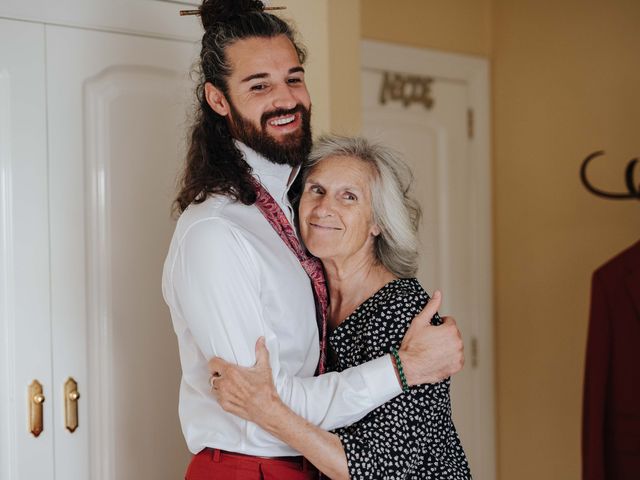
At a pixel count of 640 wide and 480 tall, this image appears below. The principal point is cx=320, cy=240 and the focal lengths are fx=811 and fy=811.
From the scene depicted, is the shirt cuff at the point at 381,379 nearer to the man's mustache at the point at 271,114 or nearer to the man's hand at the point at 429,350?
the man's hand at the point at 429,350

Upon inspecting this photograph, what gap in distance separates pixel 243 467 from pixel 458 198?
2110 millimetres

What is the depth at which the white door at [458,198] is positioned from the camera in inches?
133

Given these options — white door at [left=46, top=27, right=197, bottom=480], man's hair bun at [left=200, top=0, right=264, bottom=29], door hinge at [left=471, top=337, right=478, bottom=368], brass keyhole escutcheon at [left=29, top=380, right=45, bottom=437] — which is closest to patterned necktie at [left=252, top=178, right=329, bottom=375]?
man's hair bun at [left=200, top=0, right=264, bottom=29]

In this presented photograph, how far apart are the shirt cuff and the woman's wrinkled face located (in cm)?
30

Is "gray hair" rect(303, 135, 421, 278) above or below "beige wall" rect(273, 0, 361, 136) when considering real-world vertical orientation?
below

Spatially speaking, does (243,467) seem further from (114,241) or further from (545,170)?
(545,170)

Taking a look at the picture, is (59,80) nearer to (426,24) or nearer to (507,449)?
(426,24)

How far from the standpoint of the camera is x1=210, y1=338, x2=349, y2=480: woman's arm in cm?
157

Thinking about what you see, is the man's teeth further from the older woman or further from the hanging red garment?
the hanging red garment

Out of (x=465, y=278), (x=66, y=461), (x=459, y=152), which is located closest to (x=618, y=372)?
(x=465, y=278)

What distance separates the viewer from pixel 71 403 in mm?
2092

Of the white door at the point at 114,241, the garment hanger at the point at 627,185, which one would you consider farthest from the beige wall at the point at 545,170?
the white door at the point at 114,241

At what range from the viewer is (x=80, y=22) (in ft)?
6.82

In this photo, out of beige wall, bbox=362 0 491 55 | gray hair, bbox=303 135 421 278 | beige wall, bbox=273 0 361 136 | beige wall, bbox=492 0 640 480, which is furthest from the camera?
beige wall, bbox=362 0 491 55
